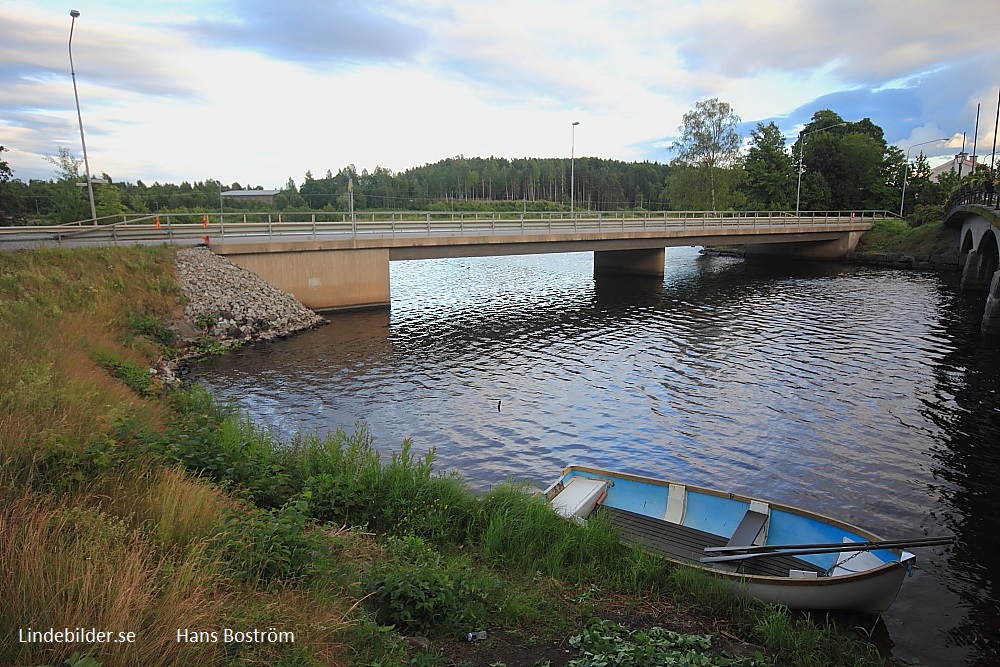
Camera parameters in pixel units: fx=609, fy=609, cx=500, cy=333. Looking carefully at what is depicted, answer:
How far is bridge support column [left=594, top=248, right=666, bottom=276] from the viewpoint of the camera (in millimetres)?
44000

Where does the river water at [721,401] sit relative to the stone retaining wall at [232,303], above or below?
below

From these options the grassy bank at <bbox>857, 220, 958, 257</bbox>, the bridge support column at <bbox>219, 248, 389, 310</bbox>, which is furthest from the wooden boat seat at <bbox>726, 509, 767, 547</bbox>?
the grassy bank at <bbox>857, 220, 958, 257</bbox>

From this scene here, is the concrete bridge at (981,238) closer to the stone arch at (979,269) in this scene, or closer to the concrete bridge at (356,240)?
the stone arch at (979,269)

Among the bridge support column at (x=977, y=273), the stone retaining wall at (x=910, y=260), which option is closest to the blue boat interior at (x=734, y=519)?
the bridge support column at (x=977, y=273)

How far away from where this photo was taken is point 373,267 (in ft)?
99.2

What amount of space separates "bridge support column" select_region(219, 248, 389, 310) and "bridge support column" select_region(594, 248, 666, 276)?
62.6ft

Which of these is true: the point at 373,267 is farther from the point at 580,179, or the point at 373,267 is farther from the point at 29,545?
the point at 580,179

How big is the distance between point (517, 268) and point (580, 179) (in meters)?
98.3

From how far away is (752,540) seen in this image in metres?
8.12

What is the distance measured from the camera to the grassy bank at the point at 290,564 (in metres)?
3.92

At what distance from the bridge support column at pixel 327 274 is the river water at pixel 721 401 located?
1506mm

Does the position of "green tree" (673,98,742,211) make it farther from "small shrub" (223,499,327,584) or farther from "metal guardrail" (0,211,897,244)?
"small shrub" (223,499,327,584)

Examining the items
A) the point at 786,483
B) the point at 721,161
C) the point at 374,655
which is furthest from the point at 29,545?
the point at 721,161

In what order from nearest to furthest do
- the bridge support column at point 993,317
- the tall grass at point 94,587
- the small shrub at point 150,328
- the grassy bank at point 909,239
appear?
the tall grass at point 94,587
the small shrub at point 150,328
the bridge support column at point 993,317
the grassy bank at point 909,239
